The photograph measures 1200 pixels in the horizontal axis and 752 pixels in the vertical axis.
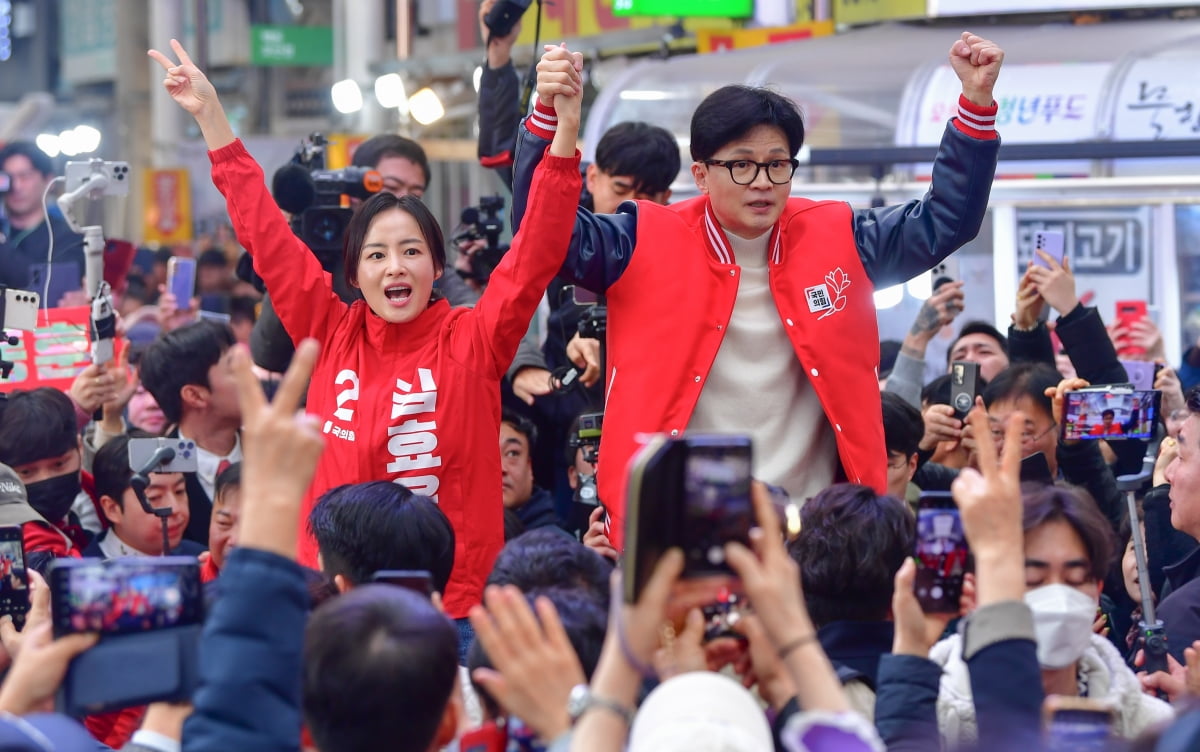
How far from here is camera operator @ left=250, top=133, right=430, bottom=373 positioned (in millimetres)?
4715

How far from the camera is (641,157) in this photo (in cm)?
508

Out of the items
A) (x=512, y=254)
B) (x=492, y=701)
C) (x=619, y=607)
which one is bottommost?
(x=492, y=701)

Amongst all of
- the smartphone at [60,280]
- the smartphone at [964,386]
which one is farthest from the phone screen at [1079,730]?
the smartphone at [60,280]

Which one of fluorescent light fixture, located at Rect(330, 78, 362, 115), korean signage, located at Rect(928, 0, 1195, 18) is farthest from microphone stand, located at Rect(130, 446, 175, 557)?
korean signage, located at Rect(928, 0, 1195, 18)

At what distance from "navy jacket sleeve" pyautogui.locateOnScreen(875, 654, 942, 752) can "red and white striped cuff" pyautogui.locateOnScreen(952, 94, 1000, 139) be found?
1599mm

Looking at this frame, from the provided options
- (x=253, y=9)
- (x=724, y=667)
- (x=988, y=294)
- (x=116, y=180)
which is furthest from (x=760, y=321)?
(x=253, y=9)

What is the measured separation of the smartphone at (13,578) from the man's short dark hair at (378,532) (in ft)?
2.00

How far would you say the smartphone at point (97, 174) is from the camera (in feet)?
17.6

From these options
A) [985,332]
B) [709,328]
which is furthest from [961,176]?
[985,332]

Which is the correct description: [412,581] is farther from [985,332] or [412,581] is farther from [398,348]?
[985,332]

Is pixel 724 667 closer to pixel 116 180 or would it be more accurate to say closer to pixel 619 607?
pixel 619 607

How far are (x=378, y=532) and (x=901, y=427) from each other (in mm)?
1904

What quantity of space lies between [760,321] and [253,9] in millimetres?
17583

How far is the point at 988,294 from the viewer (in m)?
8.09
